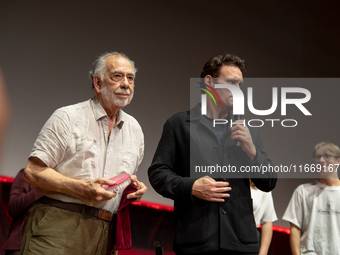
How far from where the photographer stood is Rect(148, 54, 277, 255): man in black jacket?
1646 mm

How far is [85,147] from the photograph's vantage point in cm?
187

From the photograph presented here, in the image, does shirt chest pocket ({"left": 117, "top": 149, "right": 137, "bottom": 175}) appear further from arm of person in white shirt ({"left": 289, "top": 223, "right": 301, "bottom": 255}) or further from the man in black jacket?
arm of person in white shirt ({"left": 289, "top": 223, "right": 301, "bottom": 255})

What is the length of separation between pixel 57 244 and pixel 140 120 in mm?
1915

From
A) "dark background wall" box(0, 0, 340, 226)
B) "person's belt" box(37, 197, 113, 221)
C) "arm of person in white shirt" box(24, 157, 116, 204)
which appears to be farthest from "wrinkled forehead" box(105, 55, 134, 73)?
"dark background wall" box(0, 0, 340, 226)

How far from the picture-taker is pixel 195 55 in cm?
382

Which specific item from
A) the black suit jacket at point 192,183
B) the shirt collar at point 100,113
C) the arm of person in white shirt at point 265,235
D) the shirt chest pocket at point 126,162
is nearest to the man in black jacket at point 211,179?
the black suit jacket at point 192,183

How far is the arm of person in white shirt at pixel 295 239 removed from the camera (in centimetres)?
279

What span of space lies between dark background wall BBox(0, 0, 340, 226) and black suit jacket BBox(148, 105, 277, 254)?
5.52ft

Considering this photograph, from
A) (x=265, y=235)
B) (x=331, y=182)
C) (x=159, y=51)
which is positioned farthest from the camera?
(x=159, y=51)

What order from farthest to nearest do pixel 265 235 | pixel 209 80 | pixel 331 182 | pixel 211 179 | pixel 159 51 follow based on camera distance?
pixel 159 51 < pixel 265 235 < pixel 331 182 < pixel 209 80 < pixel 211 179

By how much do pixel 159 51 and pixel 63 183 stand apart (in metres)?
2.20

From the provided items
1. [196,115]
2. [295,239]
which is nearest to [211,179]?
[196,115]

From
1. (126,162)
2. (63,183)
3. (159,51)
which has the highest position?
(159,51)

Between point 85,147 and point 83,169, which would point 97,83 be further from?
point 83,169
